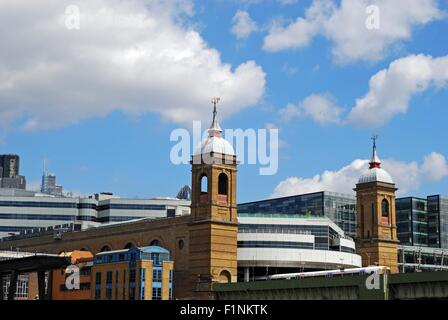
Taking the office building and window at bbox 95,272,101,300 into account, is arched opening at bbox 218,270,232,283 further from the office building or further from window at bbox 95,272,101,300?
the office building

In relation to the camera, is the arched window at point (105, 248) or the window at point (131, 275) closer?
the window at point (131, 275)

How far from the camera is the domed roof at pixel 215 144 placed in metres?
117

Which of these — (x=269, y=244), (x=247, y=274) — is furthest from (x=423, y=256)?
(x=247, y=274)

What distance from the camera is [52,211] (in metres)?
190

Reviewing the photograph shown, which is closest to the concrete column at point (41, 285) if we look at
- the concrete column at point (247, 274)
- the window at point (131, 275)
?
the window at point (131, 275)

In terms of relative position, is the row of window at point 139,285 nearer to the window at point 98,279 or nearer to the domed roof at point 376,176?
the window at point 98,279

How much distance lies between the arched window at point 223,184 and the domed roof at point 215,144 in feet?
12.1

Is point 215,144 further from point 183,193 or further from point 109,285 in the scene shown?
point 183,193

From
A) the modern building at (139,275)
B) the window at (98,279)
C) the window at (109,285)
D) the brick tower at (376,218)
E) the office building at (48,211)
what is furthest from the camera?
the office building at (48,211)

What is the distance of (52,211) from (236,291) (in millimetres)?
98142

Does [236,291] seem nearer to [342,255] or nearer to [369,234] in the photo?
[342,255]

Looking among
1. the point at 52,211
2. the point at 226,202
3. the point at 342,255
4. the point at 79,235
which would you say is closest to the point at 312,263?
the point at 342,255

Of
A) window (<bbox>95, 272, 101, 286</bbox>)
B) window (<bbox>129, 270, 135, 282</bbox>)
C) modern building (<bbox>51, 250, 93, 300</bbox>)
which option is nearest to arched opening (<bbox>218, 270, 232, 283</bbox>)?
window (<bbox>129, 270, 135, 282</bbox>)
